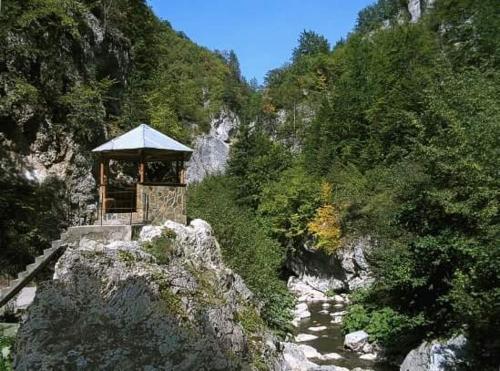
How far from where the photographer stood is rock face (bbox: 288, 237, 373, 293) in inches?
889

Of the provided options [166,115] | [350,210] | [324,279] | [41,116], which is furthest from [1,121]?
[324,279]

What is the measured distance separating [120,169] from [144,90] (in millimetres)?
9973

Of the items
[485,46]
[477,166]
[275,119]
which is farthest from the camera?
[275,119]

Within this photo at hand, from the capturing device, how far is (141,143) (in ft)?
38.1

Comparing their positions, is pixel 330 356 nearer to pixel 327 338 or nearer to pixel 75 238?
pixel 327 338

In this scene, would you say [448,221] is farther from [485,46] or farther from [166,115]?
[485,46]

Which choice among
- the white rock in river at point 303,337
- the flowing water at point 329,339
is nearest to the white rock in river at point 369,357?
the flowing water at point 329,339

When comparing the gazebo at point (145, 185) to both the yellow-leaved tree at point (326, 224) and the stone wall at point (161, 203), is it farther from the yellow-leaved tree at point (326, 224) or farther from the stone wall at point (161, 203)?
the yellow-leaved tree at point (326, 224)

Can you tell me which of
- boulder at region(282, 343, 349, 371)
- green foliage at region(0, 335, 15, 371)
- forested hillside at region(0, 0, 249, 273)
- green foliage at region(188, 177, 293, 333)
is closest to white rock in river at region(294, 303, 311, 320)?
green foliage at region(188, 177, 293, 333)

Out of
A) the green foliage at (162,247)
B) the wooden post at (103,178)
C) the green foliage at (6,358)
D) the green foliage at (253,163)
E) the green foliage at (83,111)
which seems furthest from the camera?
the green foliage at (253,163)

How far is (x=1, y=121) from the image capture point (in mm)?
14008

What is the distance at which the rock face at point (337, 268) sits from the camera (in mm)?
22578

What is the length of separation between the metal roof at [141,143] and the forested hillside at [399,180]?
618cm

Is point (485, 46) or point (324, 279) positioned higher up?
point (485, 46)
